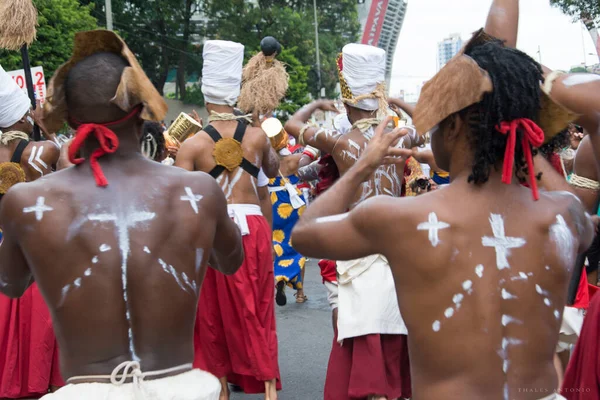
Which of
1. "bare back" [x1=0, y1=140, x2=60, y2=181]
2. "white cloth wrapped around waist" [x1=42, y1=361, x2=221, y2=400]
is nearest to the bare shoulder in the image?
"white cloth wrapped around waist" [x1=42, y1=361, x2=221, y2=400]

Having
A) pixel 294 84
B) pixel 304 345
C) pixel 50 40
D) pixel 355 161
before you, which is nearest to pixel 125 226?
pixel 355 161

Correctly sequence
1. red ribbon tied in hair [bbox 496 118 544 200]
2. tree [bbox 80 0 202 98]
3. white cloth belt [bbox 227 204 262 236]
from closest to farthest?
red ribbon tied in hair [bbox 496 118 544 200] → white cloth belt [bbox 227 204 262 236] → tree [bbox 80 0 202 98]

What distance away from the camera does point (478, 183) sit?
7.91 ft

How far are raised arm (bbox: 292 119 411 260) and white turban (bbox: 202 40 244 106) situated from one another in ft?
10.8

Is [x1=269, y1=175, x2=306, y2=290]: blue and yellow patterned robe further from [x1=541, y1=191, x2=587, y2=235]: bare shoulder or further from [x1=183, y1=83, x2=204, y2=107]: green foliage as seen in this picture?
[x1=183, y1=83, x2=204, y2=107]: green foliage

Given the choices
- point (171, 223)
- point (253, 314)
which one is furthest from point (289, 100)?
point (171, 223)

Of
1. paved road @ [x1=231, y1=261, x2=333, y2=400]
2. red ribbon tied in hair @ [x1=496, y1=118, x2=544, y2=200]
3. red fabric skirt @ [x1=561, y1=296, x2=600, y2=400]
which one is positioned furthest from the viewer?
paved road @ [x1=231, y1=261, x2=333, y2=400]

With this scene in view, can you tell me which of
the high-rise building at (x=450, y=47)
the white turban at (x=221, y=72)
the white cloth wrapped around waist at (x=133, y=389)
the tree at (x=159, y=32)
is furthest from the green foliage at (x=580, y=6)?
the tree at (x=159, y=32)

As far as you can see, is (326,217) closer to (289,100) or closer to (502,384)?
(502,384)

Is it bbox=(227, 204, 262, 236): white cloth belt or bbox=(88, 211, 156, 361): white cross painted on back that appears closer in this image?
bbox=(88, 211, 156, 361): white cross painted on back

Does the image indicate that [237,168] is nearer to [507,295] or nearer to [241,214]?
[241,214]

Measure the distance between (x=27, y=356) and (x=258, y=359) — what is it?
153 centimetres

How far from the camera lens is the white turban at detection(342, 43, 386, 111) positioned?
210 inches

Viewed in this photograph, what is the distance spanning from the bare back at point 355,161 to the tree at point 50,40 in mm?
14309
